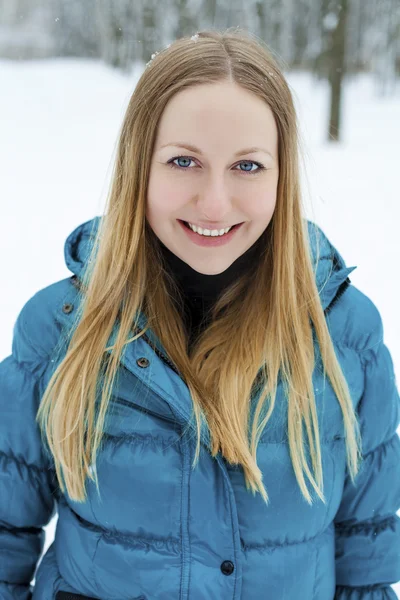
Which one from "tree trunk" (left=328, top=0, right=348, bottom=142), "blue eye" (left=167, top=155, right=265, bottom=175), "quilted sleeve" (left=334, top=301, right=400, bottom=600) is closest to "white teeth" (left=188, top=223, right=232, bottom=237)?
"blue eye" (left=167, top=155, right=265, bottom=175)

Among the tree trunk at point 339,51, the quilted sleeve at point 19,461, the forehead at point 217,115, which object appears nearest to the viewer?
the forehead at point 217,115

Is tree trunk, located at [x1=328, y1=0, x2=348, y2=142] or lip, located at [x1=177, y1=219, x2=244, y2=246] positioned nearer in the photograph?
lip, located at [x1=177, y1=219, x2=244, y2=246]

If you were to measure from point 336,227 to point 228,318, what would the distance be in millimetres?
3501

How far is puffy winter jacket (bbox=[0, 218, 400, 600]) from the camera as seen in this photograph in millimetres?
1258

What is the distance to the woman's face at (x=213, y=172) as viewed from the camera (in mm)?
1155

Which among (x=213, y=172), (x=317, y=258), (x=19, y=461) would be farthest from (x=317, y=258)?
(x=19, y=461)

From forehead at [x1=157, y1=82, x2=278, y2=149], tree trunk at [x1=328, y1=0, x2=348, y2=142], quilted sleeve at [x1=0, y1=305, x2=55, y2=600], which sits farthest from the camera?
tree trunk at [x1=328, y1=0, x2=348, y2=142]

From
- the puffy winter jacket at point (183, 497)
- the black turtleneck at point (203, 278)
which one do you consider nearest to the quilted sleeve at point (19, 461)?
the puffy winter jacket at point (183, 497)

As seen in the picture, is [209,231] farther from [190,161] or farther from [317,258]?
[317,258]

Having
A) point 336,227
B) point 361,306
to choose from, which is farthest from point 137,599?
point 336,227

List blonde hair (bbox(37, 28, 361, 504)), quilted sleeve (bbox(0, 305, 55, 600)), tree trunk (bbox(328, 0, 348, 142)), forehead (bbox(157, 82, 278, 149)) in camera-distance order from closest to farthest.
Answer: forehead (bbox(157, 82, 278, 149))
blonde hair (bbox(37, 28, 361, 504))
quilted sleeve (bbox(0, 305, 55, 600))
tree trunk (bbox(328, 0, 348, 142))

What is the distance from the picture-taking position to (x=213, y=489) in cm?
126

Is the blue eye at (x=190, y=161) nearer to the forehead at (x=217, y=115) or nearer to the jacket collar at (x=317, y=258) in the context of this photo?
the forehead at (x=217, y=115)

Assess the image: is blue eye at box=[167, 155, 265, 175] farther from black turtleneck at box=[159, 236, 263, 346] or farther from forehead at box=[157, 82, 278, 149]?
black turtleneck at box=[159, 236, 263, 346]
